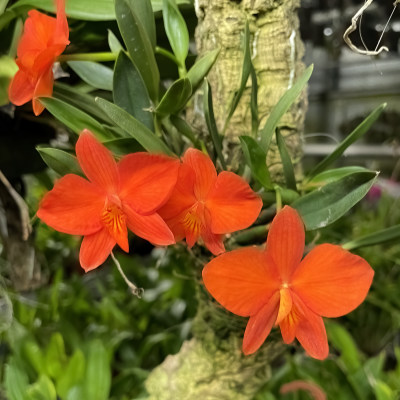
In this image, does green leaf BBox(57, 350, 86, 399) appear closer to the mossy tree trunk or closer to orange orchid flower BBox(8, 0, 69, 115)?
the mossy tree trunk

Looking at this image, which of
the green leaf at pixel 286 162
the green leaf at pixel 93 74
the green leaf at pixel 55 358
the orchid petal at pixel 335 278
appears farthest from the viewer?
the green leaf at pixel 55 358

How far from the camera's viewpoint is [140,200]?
0.34 meters

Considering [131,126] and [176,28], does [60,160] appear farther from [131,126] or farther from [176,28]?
[176,28]

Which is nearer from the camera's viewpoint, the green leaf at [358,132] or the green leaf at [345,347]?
the green leaf at [358,132]

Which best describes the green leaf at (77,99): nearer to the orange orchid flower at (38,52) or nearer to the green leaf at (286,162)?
the orange orchid flower at (38,52)

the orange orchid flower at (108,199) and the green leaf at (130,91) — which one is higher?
the green leaf at (130,91)

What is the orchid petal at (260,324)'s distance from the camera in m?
0.33

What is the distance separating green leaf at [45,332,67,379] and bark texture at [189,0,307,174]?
415 millimetres

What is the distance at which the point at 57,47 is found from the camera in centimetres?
37

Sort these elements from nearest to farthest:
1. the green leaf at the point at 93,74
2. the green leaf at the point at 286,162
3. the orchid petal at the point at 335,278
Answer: the orchid petal at the point at 335,278 < the green leaf at the point at 286,162 < the green leaf at the point at 93,74

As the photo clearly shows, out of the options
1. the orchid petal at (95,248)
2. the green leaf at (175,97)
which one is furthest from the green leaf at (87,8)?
the orchid petal at (95,248)

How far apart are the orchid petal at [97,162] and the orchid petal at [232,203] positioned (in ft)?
0.25

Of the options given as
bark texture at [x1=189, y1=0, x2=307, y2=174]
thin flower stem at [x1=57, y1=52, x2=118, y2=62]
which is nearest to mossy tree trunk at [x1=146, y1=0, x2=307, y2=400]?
bark texture at [x1=189, y1=0, x2=307, y2=174]

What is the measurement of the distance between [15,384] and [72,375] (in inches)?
3.0
